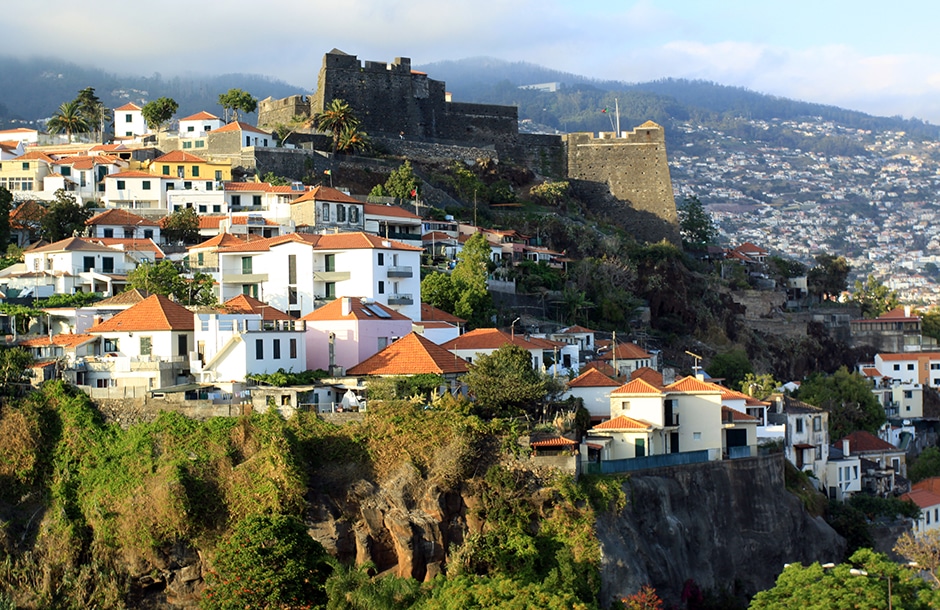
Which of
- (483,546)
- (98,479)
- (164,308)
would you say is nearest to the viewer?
(483,546)

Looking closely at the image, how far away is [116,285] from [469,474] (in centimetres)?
2454

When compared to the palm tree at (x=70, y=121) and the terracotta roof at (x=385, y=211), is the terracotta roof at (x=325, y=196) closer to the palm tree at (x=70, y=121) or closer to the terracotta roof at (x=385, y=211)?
the terracotta roof at (x=385, y=211)

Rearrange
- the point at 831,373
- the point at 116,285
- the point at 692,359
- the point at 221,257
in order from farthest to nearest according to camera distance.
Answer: the point at 831,373, the point at 692,359, the point at 116,285, the point at 221,257

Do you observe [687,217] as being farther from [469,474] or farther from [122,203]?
[469,474]

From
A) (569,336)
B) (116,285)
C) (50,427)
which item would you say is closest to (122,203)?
(116,285)

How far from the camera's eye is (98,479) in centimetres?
4031

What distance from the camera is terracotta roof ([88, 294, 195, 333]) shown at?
4641 centimetres

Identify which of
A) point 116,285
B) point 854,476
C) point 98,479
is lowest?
point 854,476

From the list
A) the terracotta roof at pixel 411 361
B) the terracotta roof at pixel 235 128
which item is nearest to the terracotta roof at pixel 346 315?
the terracotta roof at pixel 411 361

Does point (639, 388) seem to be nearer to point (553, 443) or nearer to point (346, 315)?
point (553, 443)

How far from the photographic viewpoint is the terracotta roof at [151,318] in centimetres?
4641

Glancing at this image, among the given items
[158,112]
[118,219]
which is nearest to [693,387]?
[118,219]

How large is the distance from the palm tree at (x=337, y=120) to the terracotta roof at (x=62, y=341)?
32.8 m

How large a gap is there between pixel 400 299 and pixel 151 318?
10396mm
